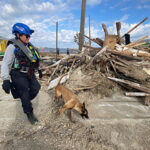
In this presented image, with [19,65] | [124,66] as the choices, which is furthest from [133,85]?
[19,65]

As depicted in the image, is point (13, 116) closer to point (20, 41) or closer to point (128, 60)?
point (20, 41)

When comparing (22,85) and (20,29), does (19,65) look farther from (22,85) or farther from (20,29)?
(20,29)

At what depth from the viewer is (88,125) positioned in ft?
9.21

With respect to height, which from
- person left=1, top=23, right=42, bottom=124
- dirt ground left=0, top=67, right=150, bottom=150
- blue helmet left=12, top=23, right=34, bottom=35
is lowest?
dirt ground left=0, top=67, right=150, bottom=150

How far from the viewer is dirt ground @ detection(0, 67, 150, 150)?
226 cm

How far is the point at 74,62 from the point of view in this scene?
583 cm

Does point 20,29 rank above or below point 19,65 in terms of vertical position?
above

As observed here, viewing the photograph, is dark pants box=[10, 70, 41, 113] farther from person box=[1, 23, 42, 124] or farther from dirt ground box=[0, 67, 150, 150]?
dirt ground box=[0, 67, 150, 150]

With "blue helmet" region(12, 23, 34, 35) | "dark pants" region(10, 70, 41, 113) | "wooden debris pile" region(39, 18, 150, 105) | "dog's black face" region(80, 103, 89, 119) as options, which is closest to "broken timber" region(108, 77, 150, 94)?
"wooden debris pile" region(39, 18, 150, 105)

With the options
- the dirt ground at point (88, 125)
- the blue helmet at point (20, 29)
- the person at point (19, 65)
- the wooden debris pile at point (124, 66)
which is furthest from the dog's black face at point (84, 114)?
the blue helmet at point (20, 29)

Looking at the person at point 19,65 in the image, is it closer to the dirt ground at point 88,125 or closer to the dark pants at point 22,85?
the dark pants at point 22,85

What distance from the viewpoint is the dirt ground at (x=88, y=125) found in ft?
7.42

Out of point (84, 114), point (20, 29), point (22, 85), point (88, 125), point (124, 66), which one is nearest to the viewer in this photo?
point (20, 29)

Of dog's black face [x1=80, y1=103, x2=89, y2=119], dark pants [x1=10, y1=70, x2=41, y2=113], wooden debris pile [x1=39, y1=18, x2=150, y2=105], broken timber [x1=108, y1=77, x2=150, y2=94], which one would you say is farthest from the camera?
wooden debris pile [x1=39, y1=18, x2=150, y2=105]
